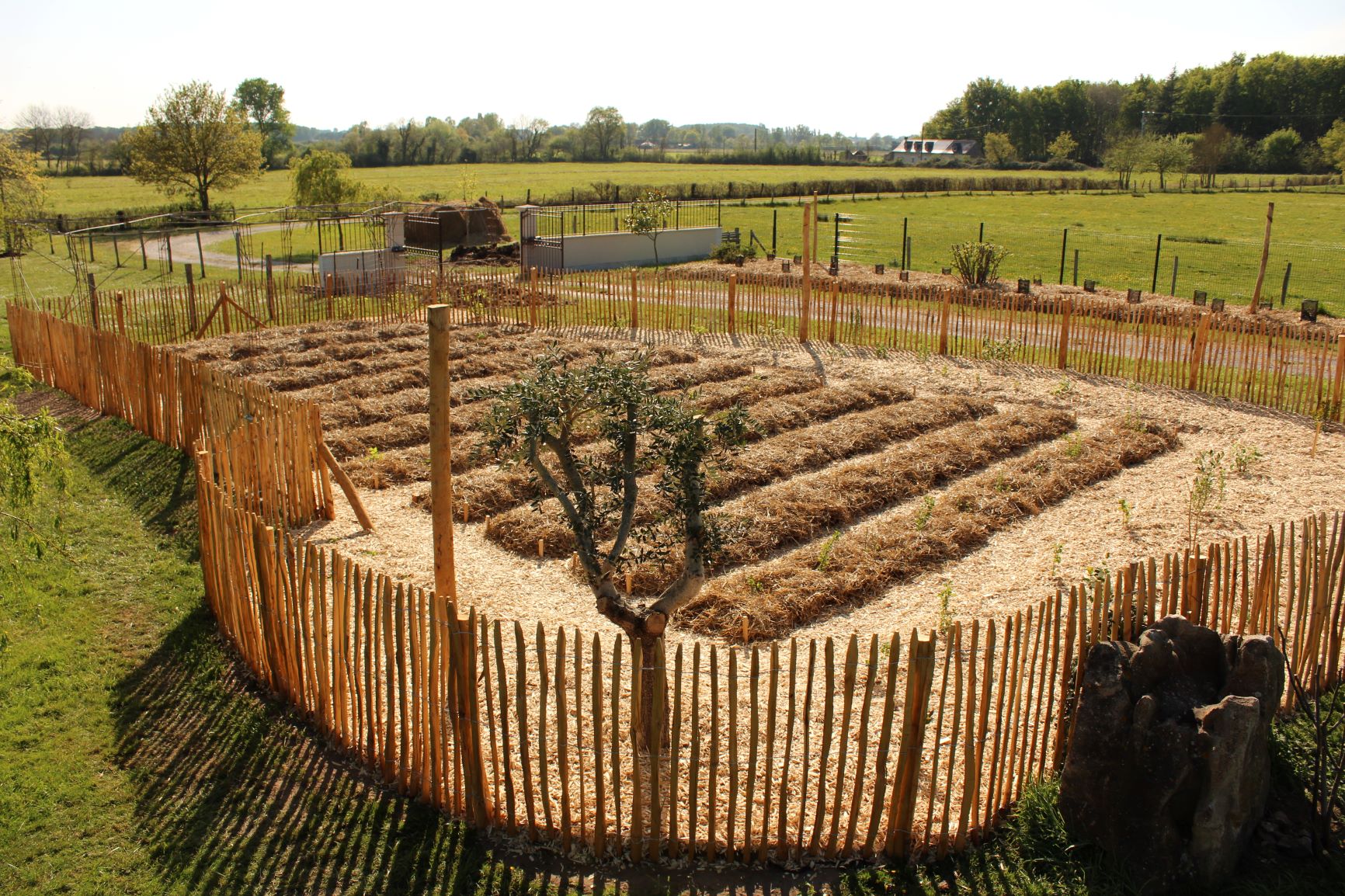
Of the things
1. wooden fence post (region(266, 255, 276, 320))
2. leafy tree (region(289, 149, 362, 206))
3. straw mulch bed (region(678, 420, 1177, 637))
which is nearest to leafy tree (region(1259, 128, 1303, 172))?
leafy tree (region(289, 149, 362, 206))

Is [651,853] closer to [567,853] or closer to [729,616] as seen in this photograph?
[567,853]

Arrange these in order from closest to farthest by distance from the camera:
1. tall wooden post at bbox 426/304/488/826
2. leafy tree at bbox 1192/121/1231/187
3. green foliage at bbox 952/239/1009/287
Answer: tall wooden post at bbox 426/304/488/826 < green foliage at bbox 952/239/1009/287 < leafy tree at bbox 1192/121/1231/187

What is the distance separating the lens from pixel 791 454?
12.2 metres

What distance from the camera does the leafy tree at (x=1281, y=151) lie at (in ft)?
282

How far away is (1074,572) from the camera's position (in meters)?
9.25

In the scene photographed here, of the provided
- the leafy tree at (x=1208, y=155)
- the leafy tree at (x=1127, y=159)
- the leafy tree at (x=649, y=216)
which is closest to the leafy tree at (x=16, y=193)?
the leafy tree at (x=649, y=216)

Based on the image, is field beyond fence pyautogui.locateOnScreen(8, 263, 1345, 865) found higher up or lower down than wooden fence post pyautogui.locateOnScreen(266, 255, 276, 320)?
lower down

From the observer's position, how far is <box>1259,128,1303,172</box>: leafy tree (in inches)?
3386

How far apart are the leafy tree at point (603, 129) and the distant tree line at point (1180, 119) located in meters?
40.7

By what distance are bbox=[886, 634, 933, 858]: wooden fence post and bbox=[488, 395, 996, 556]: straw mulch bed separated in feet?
11.8

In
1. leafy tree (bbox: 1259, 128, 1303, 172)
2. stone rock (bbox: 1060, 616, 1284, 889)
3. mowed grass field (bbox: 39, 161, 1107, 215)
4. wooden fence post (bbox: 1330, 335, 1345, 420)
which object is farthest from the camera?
leafy tree (bbox: 1259, 128, 1303, 172)

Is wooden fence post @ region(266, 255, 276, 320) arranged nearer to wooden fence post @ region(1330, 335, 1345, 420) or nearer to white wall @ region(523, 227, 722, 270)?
Result: white wall @ region(523, 227, 722, 270)

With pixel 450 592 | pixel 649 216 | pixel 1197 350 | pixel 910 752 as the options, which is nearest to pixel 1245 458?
pixel 1197 350

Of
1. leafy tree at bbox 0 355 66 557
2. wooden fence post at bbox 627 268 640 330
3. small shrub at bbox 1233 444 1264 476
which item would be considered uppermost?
leafy tree at bbox 0 355 66 557
